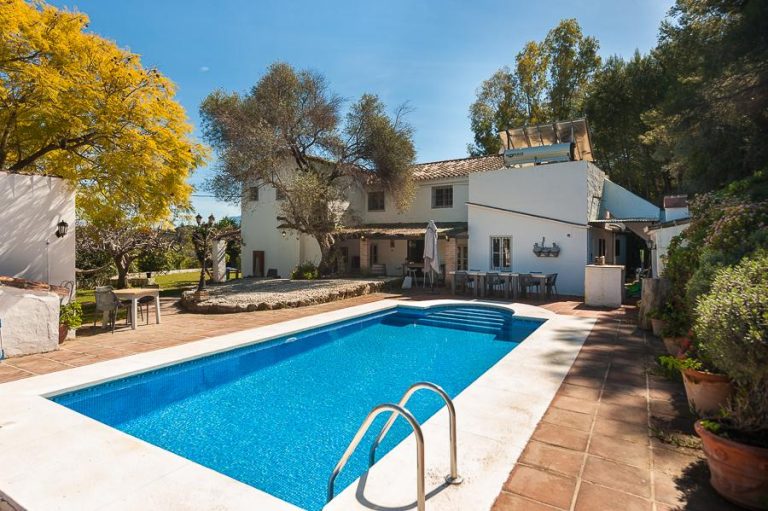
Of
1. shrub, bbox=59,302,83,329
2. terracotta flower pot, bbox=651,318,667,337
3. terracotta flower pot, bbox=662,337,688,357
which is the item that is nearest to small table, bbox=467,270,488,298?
terracotta flower pot, bbox=651,318,667,337

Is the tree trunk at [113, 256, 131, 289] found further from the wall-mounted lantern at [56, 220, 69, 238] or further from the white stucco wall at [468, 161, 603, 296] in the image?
the white stucco wall at [468, 161, 603, 296]

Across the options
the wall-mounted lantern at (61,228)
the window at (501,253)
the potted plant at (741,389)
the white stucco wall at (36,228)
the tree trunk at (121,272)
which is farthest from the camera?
the window at (501,253)

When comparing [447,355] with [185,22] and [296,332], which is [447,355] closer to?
[296,332]

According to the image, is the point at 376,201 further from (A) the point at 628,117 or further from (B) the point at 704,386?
(B) the point at 704,386

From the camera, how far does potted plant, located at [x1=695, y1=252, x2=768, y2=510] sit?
2.82 metres

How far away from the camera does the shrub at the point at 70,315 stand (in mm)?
8352

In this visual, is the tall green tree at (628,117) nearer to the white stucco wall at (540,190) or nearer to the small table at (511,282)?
the white stucco wall at (540,190)

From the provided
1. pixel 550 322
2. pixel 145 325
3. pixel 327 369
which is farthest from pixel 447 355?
pixel 145 325

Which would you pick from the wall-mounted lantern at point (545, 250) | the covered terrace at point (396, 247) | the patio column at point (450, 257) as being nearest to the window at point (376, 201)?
the covered terrace at point (396, 247)

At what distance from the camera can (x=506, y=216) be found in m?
18.2

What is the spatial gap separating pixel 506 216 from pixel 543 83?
17.8m

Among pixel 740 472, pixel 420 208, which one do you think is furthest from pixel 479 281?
pixel 740 472

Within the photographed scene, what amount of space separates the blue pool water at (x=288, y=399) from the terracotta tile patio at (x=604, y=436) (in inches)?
66.6

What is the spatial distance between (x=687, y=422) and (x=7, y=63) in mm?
15179
